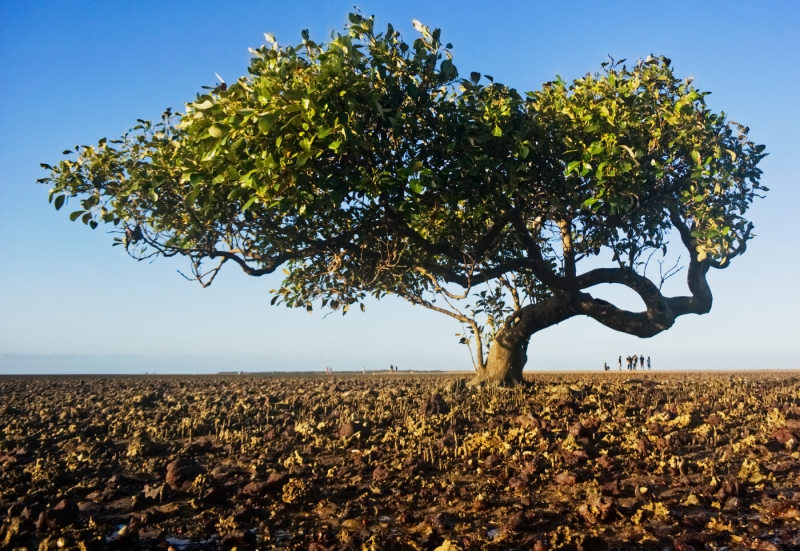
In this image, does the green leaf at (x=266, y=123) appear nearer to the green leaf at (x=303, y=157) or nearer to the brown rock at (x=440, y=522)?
the green leaf at (x=303, y=157)

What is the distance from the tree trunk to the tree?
5 cm

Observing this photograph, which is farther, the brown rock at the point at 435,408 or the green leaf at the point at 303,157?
the brown rock at the point at 435,408

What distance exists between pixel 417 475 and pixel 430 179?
5.09 metres

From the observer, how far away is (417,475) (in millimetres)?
9523

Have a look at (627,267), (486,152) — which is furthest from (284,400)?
(627,267)

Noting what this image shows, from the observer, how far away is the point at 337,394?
58.6ft

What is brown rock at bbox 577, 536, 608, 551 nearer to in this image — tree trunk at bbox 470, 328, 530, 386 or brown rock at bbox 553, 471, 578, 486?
brown rock at bbox 553, 471, 578, 486

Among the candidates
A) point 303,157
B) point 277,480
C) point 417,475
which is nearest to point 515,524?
point 417,475

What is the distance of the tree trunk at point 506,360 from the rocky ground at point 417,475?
259 centimetres

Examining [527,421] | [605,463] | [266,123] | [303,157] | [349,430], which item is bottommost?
[605,463]

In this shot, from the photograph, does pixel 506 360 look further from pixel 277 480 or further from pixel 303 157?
pixel 277 480

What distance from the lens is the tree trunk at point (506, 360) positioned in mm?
18344

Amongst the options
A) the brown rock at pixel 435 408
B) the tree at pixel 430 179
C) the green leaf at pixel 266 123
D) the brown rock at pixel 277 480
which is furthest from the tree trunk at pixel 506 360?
the green leaf at pixel 266 123

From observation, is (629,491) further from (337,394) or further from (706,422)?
(337,394)
